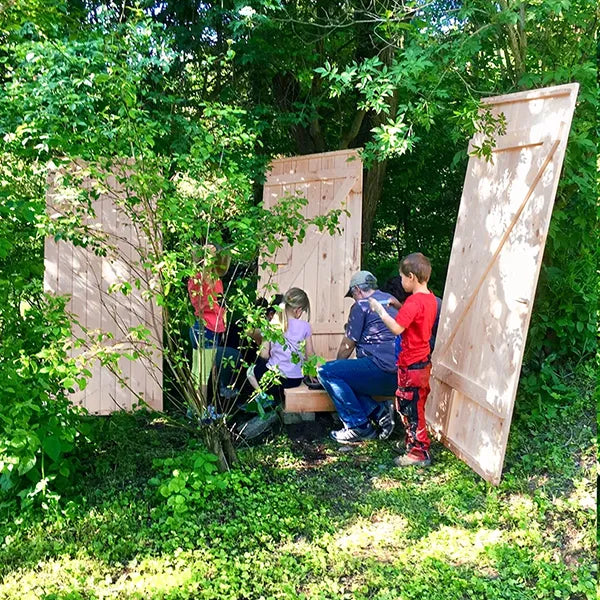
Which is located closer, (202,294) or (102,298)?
(202,294)

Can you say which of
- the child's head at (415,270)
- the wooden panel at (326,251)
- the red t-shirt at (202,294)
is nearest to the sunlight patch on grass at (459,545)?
the child's head at (415,270)

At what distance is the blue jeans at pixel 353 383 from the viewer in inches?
205

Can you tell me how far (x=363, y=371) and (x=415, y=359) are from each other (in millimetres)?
646

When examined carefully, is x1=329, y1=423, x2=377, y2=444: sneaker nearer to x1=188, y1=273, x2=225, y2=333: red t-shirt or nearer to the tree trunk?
the tree trunk

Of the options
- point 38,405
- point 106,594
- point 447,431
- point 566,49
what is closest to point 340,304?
point 447,431

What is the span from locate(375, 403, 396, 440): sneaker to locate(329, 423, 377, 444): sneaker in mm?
84

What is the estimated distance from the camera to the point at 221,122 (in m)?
4.24

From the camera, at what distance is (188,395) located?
436 centimetres

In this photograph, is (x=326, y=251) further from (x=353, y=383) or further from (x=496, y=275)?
(x=496, y=275)

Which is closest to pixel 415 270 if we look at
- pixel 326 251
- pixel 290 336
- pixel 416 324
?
pixel 416 324

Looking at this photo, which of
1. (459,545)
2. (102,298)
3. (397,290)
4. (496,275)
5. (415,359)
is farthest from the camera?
(397,290)

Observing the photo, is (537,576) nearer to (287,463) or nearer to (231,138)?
(287,463)

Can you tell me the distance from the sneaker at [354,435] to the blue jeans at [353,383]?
0.13 ft

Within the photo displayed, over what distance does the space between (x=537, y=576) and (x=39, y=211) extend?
135 inches
